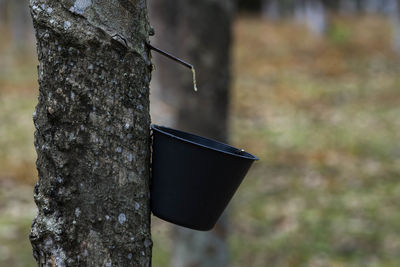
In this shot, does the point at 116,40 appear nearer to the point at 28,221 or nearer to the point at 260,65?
the point at 28,221

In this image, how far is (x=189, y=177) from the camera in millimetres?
1836

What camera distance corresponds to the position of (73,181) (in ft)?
5.42

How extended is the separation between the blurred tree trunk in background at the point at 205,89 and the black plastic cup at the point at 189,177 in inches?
111

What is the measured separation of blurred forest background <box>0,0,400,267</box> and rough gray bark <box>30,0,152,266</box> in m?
1.04

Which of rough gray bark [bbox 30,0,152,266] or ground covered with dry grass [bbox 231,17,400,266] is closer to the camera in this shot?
rough gray bark [bbox 30,0,152,266]

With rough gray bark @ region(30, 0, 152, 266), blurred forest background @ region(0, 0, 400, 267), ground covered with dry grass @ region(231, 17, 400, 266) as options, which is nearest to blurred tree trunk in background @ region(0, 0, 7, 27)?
blurred forest background @ region(0, 0, 400, 267)

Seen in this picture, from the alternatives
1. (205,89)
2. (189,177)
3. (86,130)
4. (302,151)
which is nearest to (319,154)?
(302,151)

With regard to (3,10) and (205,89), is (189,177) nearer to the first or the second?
(205,89)

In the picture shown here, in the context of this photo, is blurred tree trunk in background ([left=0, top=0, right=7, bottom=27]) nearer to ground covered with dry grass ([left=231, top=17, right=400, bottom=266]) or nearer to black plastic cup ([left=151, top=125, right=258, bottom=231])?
ground covered with dry grass ([left=231, top=17, right=400, bottom=266])

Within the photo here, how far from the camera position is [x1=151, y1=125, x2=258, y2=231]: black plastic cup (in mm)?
1792

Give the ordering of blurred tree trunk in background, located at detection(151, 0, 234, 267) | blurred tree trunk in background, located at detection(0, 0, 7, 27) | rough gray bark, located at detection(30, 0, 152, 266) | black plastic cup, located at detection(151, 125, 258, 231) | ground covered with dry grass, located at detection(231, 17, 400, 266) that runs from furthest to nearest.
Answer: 1. blurred tree trunk in background, located at detection(0, 0, 7, 27)
2. ground covered with dry grass, located at detection(231, 17, 400, 266)
3. blurred tree trunk in background, located at detection(151, 0, 234, 267)
4. black plastic cup, located at detection(151, 125, 258, 231)
5. rough gray bark, located at detection(30, 0, 152, 266)

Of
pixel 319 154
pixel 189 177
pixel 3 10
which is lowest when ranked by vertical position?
pixel 189 177

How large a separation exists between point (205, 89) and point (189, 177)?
2.91m

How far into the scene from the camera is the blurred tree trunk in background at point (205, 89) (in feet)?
15.3
